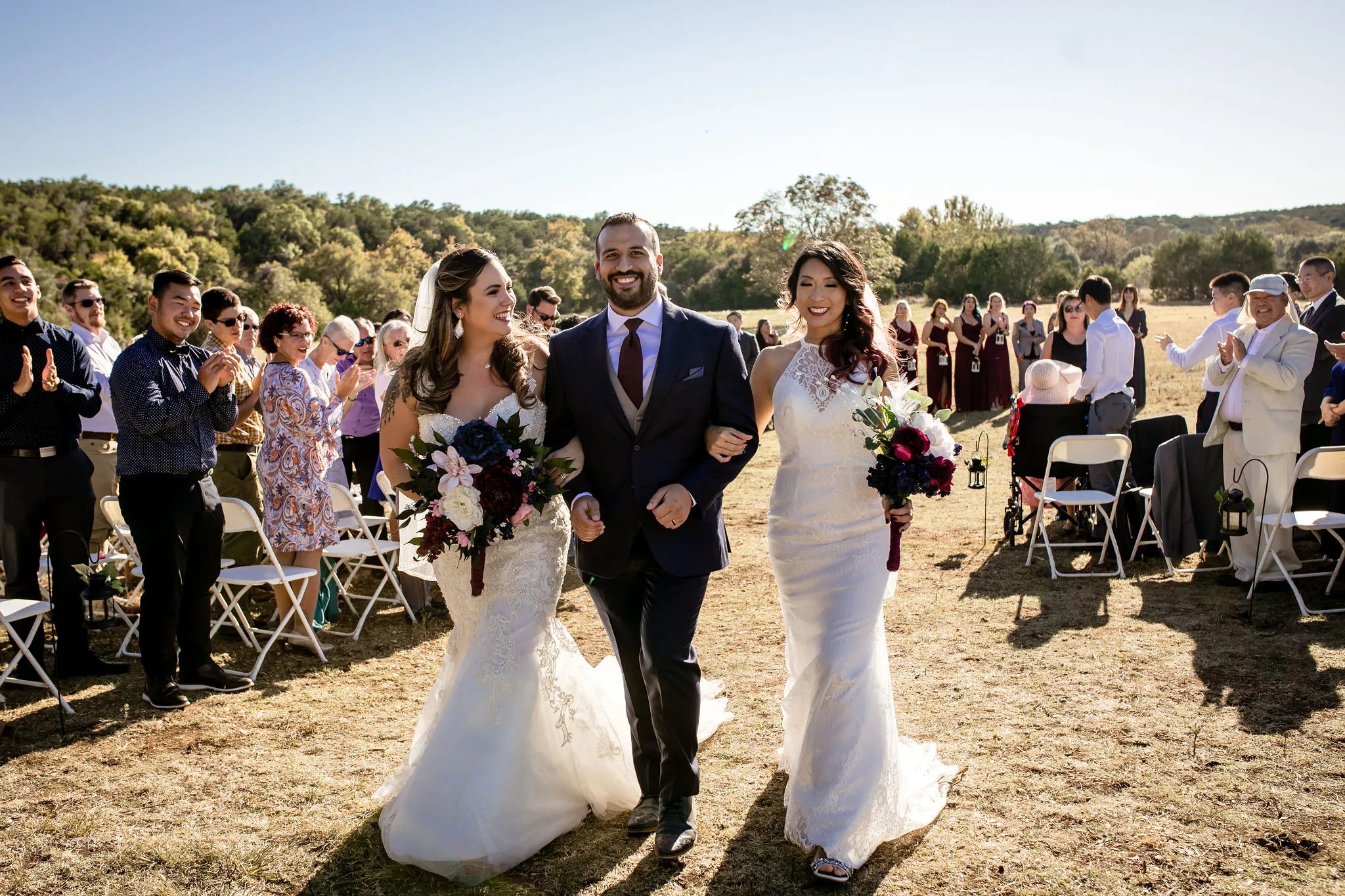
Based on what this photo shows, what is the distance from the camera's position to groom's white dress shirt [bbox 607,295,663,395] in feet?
12.3

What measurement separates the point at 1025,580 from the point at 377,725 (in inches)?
204

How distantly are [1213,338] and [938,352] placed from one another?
35.9ft

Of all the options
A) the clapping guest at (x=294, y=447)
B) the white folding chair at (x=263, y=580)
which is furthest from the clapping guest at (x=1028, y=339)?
the white folding chair at (x=263, y=580)

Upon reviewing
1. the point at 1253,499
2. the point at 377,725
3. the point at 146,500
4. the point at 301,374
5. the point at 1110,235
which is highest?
the point at 1110,235

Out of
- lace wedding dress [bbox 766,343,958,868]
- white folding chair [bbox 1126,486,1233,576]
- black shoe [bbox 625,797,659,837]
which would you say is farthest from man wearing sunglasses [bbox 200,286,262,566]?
white folding chair [bbox 1126,486,1233,576]

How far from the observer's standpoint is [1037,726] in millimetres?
4859

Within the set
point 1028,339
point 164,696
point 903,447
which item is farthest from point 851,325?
point 1028,339

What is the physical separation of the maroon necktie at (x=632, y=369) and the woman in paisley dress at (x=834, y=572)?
0.34m

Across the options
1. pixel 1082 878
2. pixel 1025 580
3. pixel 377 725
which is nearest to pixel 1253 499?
pixel 1025 580

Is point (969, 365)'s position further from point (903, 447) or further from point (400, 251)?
point (400, 251)

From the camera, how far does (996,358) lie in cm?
1905

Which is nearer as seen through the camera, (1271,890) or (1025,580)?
(1271,890)

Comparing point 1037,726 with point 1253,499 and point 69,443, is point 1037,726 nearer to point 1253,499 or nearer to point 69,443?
point 1253,499

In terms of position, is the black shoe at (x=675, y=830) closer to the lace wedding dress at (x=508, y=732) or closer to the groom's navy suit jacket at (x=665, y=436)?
the lace wedding dress at (x=508, y=732)
